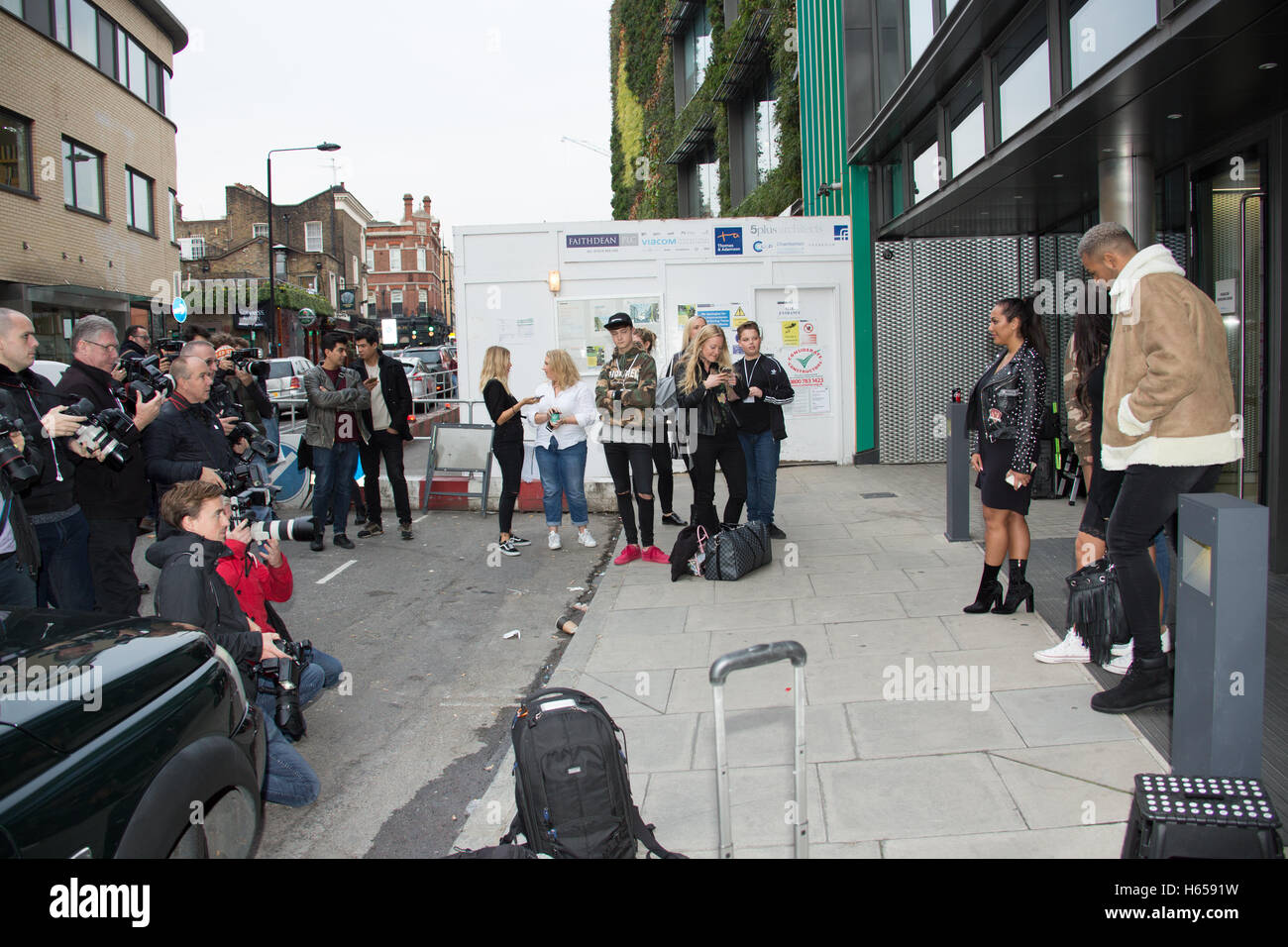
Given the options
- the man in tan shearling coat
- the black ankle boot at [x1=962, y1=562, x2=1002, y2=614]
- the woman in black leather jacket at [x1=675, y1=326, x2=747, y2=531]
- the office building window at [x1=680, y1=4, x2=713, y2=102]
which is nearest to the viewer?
the man in tan shearling coat

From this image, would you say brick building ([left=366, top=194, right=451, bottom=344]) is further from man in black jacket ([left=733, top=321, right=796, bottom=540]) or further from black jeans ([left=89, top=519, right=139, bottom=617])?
black jeans ([left=89, top=519, right=139, bottom=617])

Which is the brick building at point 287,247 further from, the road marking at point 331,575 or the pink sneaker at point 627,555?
the pink sneaker at point 627,555

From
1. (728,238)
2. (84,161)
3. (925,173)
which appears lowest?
(728,238)

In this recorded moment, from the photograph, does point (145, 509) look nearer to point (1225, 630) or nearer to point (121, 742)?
point (121, 742)

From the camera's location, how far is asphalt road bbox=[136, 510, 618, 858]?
3863 millimetres

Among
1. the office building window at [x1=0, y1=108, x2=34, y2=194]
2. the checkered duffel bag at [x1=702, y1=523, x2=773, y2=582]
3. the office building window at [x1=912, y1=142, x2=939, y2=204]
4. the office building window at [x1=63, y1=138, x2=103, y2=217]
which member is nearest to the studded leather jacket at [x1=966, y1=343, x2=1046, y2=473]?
the checkered duffel bag at [x1=702, y1=523, x2=773, y2=582]

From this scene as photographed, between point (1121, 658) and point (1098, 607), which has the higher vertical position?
point (1098, 607)

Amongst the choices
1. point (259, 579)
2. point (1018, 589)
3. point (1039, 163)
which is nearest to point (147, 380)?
point (259, 579)

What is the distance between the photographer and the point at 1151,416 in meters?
3.84

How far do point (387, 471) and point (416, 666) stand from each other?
4.01 metres

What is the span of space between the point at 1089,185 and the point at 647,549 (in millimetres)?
5492

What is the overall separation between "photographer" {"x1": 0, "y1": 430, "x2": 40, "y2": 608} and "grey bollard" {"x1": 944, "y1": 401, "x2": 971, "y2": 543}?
6313 mm

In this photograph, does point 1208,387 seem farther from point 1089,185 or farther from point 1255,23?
point 1089,185

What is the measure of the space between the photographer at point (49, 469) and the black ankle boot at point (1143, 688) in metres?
5.04
